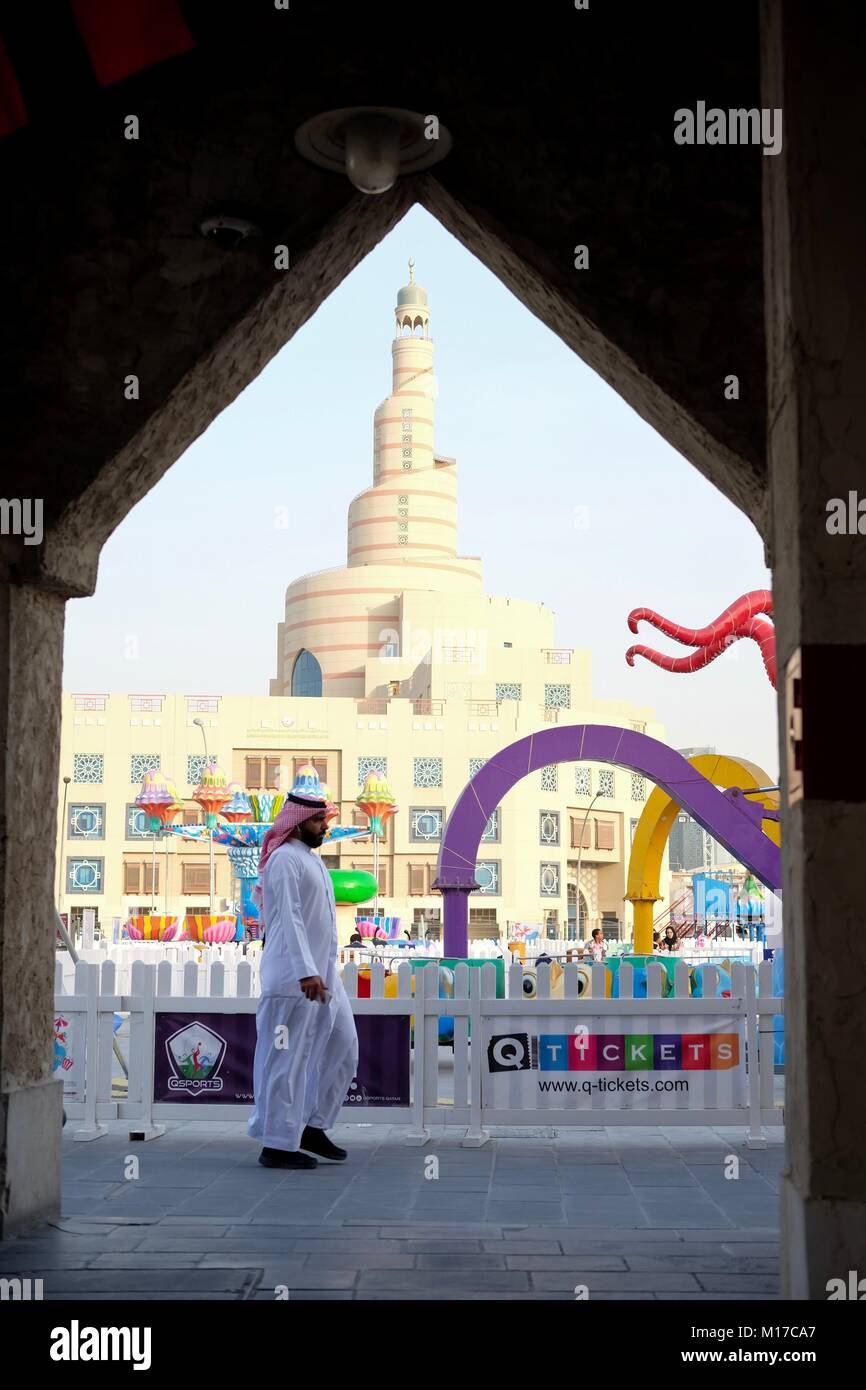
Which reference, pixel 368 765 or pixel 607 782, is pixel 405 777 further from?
pixel 607 782

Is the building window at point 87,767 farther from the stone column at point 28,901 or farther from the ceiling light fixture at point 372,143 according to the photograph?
the ceiling light fixture at point 372,143

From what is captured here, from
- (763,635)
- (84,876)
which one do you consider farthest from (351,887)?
(84,876)

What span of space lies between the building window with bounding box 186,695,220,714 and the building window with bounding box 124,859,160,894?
24.6 feet

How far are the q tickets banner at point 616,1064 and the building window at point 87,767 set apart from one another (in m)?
62.4

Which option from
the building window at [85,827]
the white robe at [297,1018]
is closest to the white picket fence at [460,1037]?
the white robe at [297,1018]

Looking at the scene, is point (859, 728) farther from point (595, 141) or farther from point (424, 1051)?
point (424, 1051)

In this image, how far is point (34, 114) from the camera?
18.0 feet

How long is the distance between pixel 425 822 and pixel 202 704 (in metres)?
12.1

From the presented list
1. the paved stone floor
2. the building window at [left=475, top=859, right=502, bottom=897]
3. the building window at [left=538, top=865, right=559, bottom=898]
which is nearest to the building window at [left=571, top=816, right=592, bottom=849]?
the building window at [left=538, top=865, right=559, bottom=898]

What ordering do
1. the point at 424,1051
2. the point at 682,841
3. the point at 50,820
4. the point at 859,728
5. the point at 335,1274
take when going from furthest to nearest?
1. the point at 682,841
2. the point at 424,1051
3. the point at 50,820
4. the point at 335,1274
5. the point at 859,728

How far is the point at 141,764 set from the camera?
6962 centimetres

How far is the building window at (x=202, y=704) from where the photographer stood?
2758 inches

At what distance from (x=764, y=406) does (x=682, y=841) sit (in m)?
128

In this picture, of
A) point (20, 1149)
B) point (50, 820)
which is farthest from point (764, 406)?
point (20, 1149)
